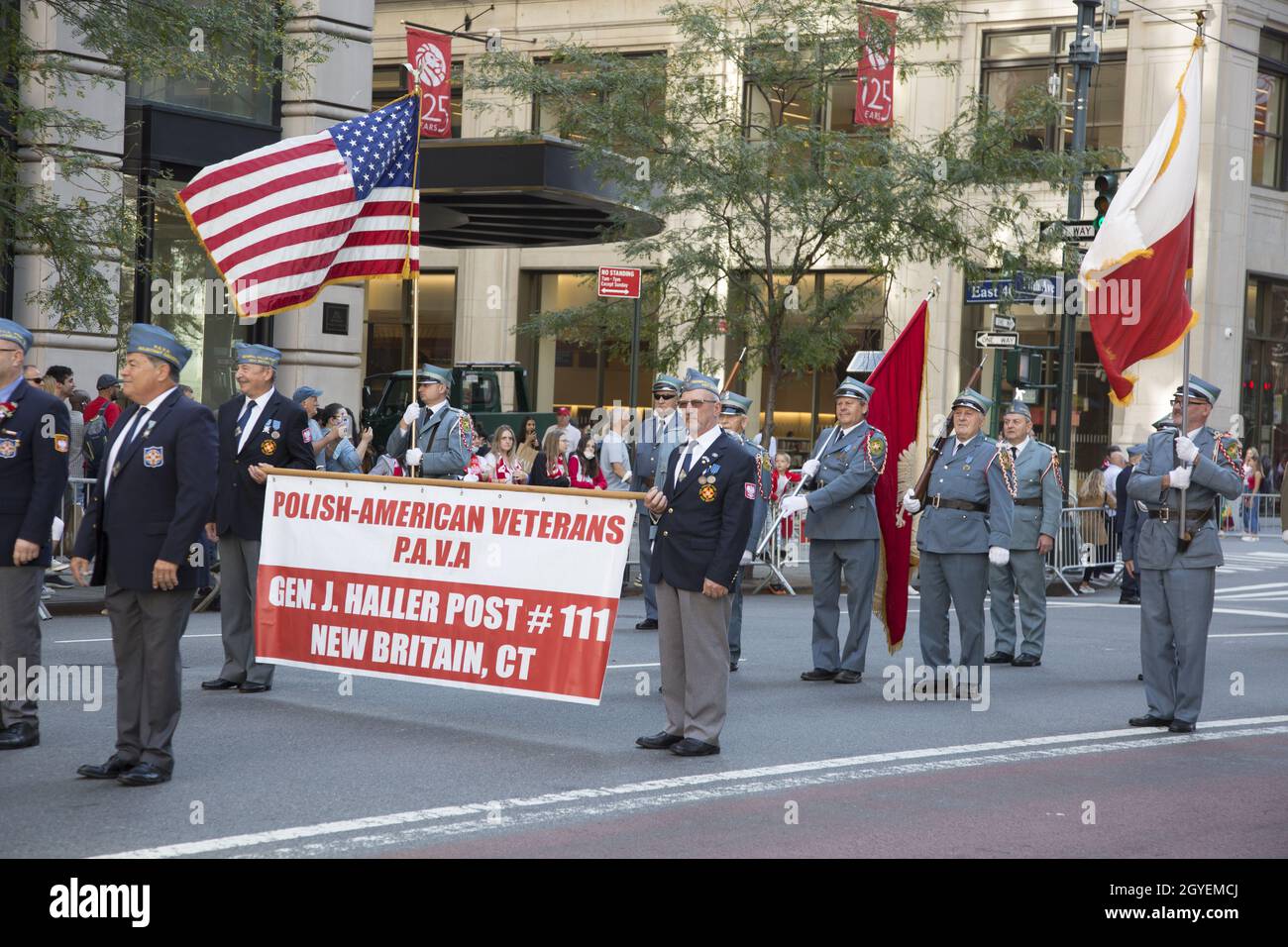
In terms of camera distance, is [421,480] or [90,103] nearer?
[421,480]

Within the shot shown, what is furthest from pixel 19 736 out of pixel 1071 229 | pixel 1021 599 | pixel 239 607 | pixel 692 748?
pixel 1071 229

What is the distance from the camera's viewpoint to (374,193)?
39.8 ft

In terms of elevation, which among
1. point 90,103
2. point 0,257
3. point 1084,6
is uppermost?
point 1084,6

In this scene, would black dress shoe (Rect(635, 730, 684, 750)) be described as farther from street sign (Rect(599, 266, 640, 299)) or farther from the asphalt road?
street sign (Rect(599, 266, 640, 299))

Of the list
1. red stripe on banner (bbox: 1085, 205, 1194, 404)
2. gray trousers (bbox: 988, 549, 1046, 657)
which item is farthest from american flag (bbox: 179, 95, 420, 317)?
→ gray trousers (bbox: 988, 549, 1046, 657)

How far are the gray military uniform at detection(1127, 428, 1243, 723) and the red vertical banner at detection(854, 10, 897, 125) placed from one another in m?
12.0

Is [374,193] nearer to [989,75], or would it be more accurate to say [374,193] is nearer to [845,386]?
[845,386]

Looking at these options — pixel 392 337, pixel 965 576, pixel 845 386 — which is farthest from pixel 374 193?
pixel 392 337

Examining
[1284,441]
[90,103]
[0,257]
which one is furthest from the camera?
[1284,441]

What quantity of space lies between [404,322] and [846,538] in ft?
105

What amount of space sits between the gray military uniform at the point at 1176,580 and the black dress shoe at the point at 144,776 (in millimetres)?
5840

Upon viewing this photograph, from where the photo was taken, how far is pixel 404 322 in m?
43.2

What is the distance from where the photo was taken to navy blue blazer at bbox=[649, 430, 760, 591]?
9180 mm

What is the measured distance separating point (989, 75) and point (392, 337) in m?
16.2
